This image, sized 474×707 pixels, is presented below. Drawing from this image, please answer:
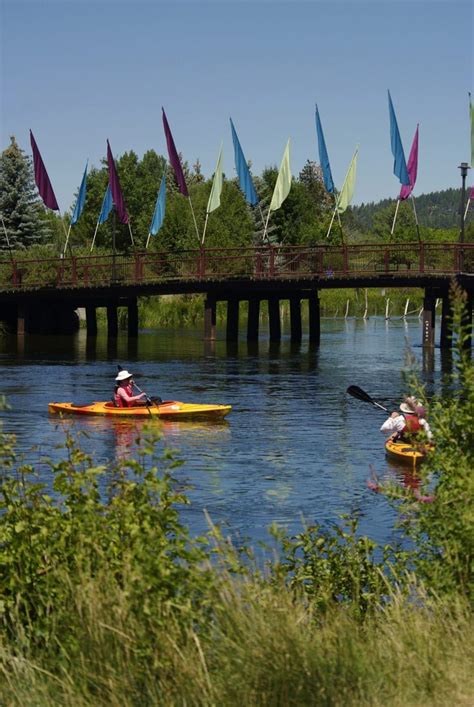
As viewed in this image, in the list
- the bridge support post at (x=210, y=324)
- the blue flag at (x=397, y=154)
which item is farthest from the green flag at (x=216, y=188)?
the blue flag at (x=397, y=154)

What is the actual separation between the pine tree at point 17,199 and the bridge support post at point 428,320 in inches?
1367

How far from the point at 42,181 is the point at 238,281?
34.2ft

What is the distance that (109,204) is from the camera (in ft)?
186

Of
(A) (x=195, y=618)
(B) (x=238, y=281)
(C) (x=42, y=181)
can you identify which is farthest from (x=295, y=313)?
(A) (x=195, y=618)

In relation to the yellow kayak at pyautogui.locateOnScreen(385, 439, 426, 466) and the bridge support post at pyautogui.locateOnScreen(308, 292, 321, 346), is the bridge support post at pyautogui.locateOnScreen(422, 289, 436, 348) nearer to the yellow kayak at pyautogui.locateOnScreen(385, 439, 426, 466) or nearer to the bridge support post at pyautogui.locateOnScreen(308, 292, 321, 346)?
the bridge support post at pyautogui.locateOnScreen(308, 292, 321, 346)

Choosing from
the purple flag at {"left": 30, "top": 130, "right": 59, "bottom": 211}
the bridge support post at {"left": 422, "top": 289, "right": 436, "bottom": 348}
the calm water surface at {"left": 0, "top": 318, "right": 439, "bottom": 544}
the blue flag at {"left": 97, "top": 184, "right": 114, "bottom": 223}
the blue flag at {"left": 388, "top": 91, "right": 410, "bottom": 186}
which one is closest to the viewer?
the calm water surface at {"left": 0, "top": 318, "right": 439, "bottom": 544}

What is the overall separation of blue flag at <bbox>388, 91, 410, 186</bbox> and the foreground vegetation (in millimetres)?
40610

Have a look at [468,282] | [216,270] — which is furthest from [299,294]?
[468,282]

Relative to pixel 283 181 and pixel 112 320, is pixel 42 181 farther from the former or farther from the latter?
pixel 283 181

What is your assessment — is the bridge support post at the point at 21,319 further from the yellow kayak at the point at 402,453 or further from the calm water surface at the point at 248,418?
the yellow kayak at the point at 402,453

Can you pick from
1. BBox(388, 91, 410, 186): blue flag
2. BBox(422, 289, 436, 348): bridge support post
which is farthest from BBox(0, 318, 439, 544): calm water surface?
BBox(388, 91, 410, 186): blue flag

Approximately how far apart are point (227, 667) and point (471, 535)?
2.52 m

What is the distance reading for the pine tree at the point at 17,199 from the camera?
252 ft

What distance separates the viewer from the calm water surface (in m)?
18.2
